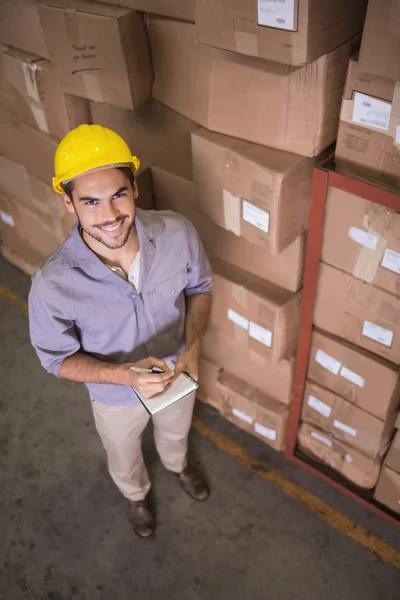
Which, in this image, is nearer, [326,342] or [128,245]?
[128,245]

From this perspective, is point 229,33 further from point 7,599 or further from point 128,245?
point 7,599

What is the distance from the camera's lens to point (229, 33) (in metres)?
1.90

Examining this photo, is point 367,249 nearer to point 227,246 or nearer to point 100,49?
point 227,246

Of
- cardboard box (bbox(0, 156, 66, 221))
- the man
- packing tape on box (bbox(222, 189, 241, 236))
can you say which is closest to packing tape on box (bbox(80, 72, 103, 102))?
the man

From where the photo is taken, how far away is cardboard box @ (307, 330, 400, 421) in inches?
99.6

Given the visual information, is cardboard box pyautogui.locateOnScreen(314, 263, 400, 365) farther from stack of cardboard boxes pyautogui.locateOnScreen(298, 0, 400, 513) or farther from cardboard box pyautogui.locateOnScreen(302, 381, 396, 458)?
cardboard box pyautogui.locateOnScreen(302, 381, 396, 458)

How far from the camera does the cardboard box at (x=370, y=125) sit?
1852 millimetres

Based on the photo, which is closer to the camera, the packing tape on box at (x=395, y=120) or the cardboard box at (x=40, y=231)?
the packing tape on box at (x=395, y=120)

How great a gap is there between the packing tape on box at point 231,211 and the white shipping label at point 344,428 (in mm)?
1286

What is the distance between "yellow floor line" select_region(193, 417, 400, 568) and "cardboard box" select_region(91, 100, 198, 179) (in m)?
1.77

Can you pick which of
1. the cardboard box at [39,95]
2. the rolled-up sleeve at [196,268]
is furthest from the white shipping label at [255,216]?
the cardboard box at [39,95]

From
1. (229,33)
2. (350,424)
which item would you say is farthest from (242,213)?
(350,424)

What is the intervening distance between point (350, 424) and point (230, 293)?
0.98 metres

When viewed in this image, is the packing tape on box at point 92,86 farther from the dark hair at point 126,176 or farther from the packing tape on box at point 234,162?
the packing tape on box at point 234,162
